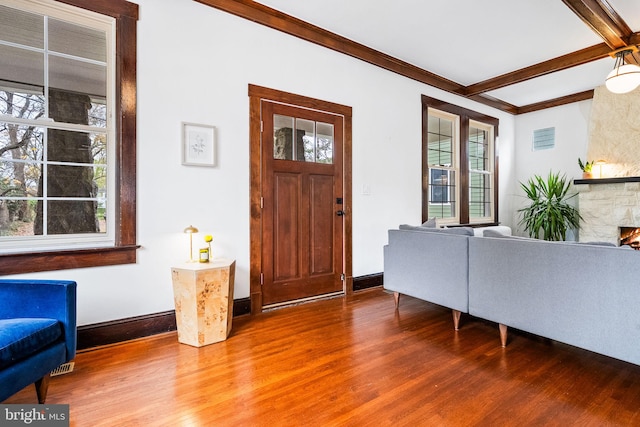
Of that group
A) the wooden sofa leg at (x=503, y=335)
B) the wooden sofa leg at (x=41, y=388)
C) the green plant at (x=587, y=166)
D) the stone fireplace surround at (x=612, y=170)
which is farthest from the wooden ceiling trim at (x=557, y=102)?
the wooden sofa leg at (x=41, y=388)

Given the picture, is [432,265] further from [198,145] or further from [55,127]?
[55,127]

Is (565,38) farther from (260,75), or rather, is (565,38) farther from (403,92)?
(260,75)

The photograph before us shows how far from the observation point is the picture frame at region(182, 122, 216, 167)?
262 centimetres

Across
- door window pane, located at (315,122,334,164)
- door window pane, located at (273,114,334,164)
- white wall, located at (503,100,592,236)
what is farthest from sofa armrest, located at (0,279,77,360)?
white wall, located at (503,100,592,236)

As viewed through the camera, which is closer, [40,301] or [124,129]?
[40,301]

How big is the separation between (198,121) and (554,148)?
585cm

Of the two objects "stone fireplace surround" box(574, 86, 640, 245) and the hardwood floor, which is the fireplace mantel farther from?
the hardwood floor

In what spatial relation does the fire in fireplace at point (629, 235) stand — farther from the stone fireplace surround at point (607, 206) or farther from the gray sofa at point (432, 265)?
the gray sofa at point (432, 265)

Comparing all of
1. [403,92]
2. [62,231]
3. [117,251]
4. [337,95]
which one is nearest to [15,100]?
[62,231]

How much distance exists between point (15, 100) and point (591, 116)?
6.77 metres

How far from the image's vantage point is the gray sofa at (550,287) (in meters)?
1.76

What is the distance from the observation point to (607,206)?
15.0 ft

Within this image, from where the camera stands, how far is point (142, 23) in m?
2.43

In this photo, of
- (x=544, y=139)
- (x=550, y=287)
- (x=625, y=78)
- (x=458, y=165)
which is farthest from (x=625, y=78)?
(x=544, y=139)
